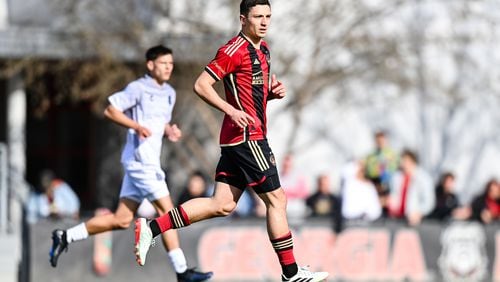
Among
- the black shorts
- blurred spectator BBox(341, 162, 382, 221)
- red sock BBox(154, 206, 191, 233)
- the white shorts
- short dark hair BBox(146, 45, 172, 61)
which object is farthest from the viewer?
blurred spectator BBox(341, 162, 382, 221)

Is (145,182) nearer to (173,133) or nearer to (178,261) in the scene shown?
(173,133)

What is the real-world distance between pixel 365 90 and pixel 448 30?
6.51 ft

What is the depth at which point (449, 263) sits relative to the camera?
760 inches

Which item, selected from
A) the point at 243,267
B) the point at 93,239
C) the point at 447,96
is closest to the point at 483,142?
the point at 447,96

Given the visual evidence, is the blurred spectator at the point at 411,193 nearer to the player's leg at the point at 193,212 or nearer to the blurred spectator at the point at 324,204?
the blurred spectator at the point at 324,204

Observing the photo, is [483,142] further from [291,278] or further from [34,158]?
[291,278]

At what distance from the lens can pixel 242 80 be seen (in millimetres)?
10344

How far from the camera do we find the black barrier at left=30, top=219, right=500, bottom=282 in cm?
1772

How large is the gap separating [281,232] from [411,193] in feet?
28.8

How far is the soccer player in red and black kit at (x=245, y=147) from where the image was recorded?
10242mm

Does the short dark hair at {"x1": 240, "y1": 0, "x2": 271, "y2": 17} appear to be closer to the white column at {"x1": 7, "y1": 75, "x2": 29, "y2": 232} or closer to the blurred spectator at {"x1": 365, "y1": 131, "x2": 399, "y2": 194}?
the blurred spectator at {"x1": 365, "y1": 131, "x2": 399, "y2": 194}

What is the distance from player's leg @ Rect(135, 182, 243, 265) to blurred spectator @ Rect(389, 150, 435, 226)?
27.7ft

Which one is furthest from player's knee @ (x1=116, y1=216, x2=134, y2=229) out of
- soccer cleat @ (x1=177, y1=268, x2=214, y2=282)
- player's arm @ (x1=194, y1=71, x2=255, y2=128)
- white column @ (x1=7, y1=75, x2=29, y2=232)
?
white column @ (x1=7, y1=75, x2=29, y2=232)

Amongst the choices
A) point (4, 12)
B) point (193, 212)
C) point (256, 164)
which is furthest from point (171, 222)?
point (4, 12)
